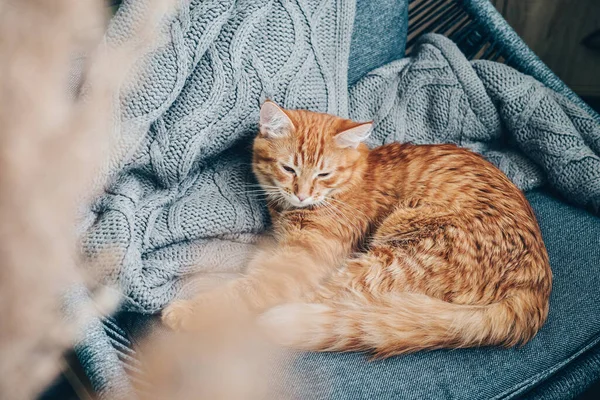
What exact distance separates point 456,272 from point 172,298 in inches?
25.3

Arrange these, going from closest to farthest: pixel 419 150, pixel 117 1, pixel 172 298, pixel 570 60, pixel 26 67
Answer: pixel 26 67, pixel 172 298, pixel 117 1, pixel 419 150, pixel 570 60

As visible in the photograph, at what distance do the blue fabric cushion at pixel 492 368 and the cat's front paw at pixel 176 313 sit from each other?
0.24 m

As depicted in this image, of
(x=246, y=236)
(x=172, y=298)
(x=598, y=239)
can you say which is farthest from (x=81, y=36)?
(x=598, y=239)

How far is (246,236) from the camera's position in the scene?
121 centimetres

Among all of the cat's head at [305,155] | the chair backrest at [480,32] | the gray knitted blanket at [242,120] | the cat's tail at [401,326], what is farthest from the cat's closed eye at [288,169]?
the chair backrest at [480,32]

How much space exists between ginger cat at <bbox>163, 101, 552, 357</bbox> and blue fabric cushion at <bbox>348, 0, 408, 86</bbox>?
1.09 ft

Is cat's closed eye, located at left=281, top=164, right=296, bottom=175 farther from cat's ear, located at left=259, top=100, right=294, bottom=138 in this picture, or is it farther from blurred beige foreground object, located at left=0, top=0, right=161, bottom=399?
blurred beige foreground object, located at left=0, top=0, right=161, bottom=399

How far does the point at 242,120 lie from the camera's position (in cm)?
119

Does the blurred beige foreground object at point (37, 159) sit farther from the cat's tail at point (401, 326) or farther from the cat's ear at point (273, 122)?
the cat's ear at point (273, 122)

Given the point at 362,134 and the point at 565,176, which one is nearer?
the point at 362,134

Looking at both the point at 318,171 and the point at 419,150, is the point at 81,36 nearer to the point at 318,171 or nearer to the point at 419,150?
the point at 318,171

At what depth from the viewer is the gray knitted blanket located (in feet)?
3.41

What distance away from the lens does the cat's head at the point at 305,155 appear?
3.95 ft

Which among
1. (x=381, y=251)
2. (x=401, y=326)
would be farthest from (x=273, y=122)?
(x=401, y=326)
